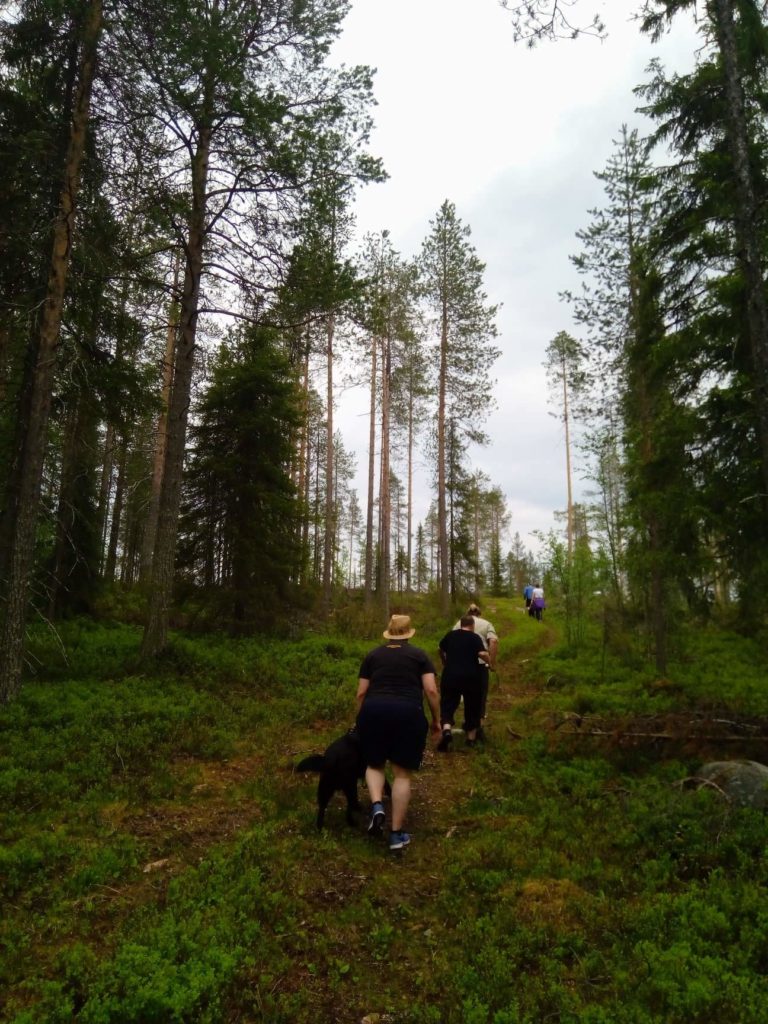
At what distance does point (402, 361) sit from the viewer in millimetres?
24688

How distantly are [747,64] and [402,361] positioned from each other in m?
16.8

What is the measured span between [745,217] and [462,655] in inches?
276

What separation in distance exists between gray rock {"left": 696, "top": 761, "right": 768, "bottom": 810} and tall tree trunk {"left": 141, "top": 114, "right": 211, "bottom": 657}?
8222 millimetres

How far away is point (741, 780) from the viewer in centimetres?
562

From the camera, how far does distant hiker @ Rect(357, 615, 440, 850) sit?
5168mm

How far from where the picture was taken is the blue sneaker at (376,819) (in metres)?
5.16

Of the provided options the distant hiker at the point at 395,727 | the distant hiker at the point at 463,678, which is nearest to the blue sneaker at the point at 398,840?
the distant hiker at the point at 395,727

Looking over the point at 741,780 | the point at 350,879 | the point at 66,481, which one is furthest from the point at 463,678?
the point at 66,481

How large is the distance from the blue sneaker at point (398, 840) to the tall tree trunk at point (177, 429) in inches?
242

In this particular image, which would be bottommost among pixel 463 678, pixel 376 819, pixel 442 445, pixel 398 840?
pixel 398 840

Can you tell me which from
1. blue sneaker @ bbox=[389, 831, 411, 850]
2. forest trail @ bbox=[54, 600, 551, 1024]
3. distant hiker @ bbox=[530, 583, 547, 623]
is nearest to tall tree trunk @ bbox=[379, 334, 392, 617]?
distant hiker @ bbox=[530, 583, 547, 623]

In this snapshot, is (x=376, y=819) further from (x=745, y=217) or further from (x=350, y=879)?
(x=745, y=217)

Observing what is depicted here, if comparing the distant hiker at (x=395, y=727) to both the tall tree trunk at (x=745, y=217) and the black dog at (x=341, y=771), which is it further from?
the tall tree trunk at (x=745, y=217)

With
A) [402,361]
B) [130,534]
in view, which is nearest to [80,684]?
[402,361]
